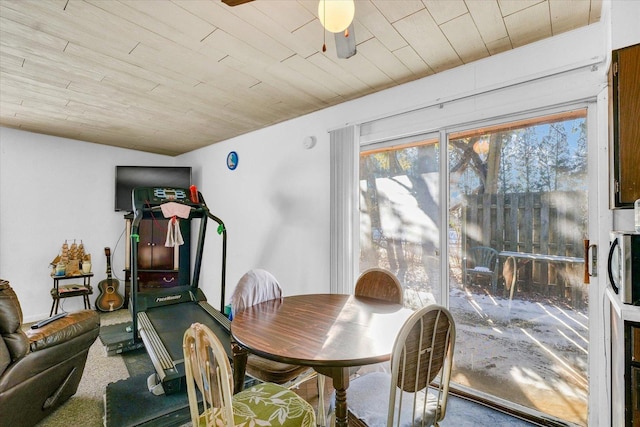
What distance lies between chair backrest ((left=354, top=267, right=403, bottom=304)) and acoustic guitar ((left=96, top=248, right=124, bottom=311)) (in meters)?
4.19

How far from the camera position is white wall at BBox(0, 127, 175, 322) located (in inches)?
166

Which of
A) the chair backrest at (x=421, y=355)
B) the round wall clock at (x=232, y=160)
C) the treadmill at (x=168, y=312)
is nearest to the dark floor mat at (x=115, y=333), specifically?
the treadmill at (x=168, y=312)

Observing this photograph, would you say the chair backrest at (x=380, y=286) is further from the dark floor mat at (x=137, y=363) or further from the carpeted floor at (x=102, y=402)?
the dark floor mat at (x=137, y=363)

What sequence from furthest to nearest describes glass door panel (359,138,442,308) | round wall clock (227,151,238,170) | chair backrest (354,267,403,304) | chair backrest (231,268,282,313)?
round wall clock (227,151,238,170), glass door panel (359,138,442,308), chair backrest (354,267,403,304), chair backrest (231,268,282,313)

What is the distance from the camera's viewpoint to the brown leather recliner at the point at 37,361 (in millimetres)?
1790

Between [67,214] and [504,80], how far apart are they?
566 cm

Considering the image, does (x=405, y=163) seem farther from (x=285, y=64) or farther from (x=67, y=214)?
(x=67, y=214)

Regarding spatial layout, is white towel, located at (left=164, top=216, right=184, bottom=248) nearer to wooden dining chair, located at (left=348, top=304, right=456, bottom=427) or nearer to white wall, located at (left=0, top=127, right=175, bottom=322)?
white wall, located at (left=0, top=127, right=175, bottom=322)

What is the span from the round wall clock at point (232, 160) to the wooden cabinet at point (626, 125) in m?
3.94

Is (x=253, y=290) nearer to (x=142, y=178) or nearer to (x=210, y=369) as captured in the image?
(x=210, y=369)

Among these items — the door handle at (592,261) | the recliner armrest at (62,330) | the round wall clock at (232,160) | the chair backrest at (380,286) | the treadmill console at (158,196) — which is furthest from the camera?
the round wall clock at (232,160)

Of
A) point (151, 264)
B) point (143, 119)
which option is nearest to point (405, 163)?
point (143, 119)

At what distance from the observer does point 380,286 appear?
7.97ft

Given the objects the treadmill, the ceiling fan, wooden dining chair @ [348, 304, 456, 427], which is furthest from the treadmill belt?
the ceiling fan
